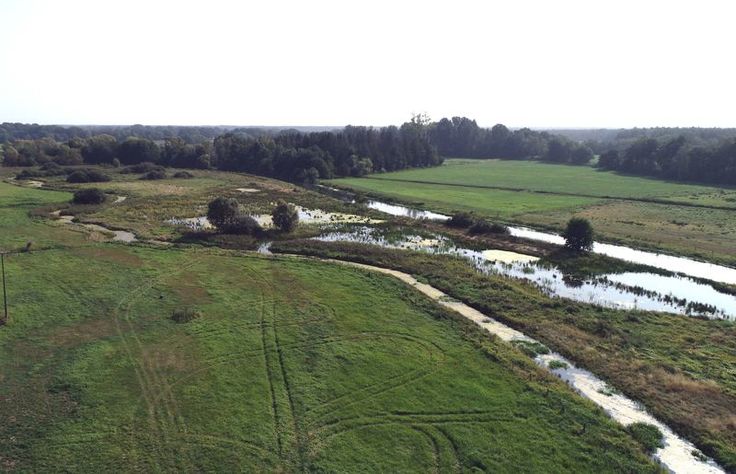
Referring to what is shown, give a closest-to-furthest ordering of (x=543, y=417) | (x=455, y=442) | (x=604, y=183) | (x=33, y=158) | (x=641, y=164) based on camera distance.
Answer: (x=455, y=442)
(x=543, y=417)
(x=604, y=183)
(x=33, y=158)
(x=641, y=164)

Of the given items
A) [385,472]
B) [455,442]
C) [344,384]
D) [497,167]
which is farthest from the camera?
[497,167]

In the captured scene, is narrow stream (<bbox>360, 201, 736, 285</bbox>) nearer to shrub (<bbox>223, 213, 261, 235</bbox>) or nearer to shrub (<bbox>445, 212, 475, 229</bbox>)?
shrub (<bbox>445, 212, 475, 229</bbox>)

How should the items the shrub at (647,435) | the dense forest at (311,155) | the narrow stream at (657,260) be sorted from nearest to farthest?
the shrub at (647,435) < the narrow stream at (657,260) < the dense forest at (311,155)

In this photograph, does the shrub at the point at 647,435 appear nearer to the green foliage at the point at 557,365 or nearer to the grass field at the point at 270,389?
the grass field at the point at 270,389

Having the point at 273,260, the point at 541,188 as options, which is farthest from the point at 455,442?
the point at 541,188

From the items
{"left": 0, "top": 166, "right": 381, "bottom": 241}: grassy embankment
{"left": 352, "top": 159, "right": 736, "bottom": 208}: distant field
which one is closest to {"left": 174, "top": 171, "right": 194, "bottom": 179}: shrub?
{"left": 0, "top": 166, "right": 381, "bottom": 241}: grassy embankment

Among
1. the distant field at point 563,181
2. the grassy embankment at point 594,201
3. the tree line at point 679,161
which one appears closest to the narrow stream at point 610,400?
the grassy embankment at point 594,201

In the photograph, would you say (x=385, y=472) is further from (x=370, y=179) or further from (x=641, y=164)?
(x=641, y=164)
